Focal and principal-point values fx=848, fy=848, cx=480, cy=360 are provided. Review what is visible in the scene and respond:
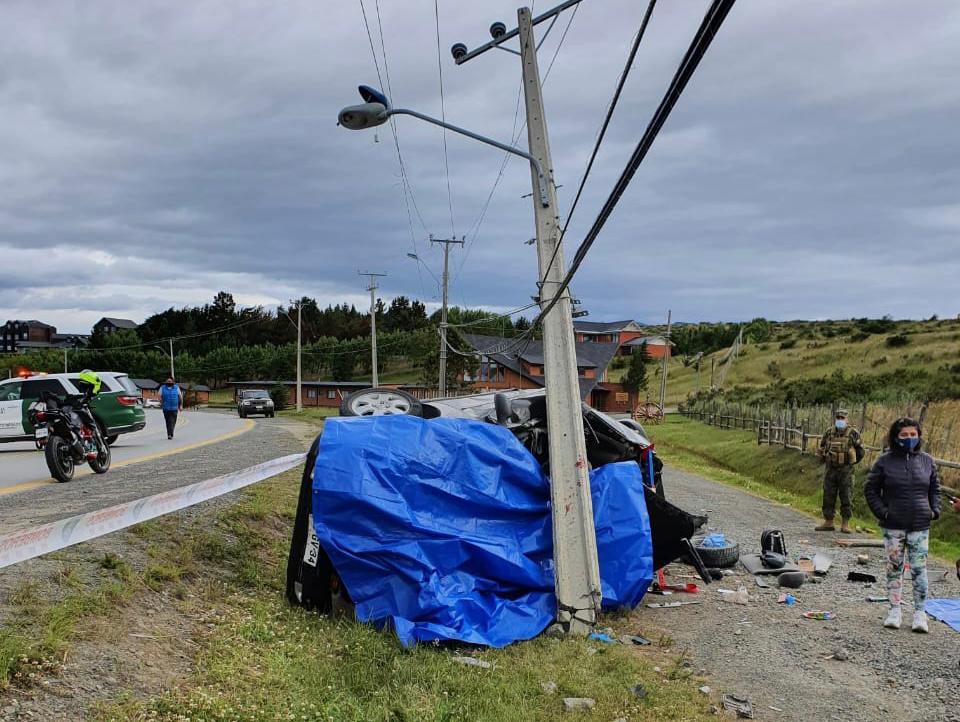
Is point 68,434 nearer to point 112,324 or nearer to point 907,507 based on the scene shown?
point 907,507

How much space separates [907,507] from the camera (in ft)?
24.6

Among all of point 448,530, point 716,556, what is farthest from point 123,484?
point 716,556

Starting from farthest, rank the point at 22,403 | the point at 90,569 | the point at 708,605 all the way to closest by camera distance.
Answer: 1. the point at 22,403
2. the point at 708,605
3. the point at 90,569

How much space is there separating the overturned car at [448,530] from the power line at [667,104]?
1.99 metres

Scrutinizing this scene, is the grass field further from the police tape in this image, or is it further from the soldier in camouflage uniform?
the police tape

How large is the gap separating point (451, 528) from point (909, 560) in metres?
4.15

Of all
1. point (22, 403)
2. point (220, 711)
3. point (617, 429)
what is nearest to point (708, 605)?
point (617, 429)

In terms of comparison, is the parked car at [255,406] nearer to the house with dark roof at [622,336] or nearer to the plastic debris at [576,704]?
the plastic debris at [576,704]

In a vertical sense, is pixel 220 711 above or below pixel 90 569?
below

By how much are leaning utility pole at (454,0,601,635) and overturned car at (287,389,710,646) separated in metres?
0.33

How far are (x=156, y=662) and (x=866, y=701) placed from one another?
473cm

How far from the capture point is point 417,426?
25.0ft

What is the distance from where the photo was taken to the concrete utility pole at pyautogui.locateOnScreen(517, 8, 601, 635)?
725 centimetres

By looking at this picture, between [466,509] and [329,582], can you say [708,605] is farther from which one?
[329,582]
